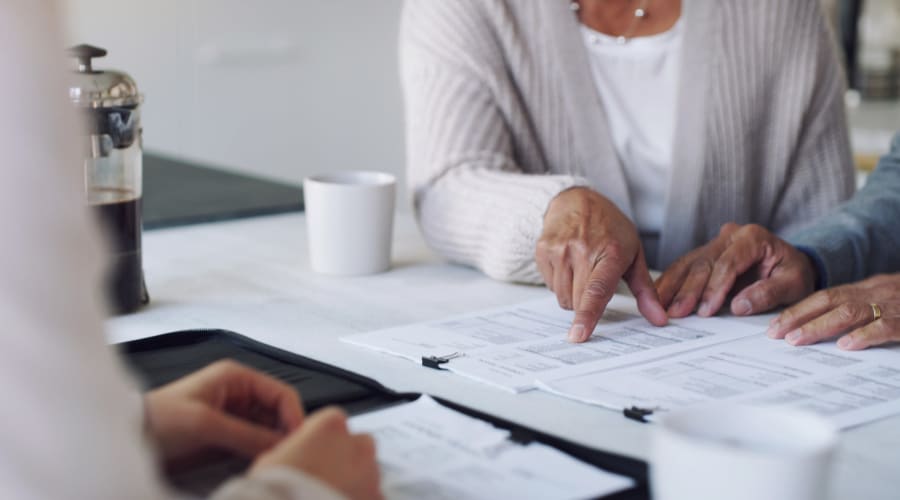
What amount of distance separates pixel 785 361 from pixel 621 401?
20 cm

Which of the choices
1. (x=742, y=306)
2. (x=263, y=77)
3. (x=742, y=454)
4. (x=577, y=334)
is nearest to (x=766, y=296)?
(x=742, y=306)

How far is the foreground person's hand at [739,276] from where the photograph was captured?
1.12 meters

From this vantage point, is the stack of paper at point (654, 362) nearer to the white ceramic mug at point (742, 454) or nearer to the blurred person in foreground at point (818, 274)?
the blurred person in foreground at point (818, 274)

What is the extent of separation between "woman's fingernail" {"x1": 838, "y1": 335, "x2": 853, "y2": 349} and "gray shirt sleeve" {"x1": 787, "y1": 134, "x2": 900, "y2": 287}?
226mm

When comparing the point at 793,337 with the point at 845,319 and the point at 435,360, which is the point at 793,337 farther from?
the point at 435,360

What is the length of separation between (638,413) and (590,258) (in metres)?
0.33

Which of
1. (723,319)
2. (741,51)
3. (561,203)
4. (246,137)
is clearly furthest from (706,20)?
(246,137)

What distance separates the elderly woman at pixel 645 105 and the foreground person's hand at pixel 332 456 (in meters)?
0.78

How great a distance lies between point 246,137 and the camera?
3.37 m

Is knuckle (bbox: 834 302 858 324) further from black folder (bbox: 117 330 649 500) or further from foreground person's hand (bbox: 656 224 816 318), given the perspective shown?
black folder (bbox: 117 330 649 500)

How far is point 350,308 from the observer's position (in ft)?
3.72

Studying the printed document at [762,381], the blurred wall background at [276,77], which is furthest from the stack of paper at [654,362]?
the blurred wall background at [276,77]

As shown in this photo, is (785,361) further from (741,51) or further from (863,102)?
(863,102)

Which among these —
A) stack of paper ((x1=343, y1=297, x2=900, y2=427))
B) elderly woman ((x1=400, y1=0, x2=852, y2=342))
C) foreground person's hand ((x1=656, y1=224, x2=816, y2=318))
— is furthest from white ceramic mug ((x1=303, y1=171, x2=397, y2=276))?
foreground person's hand ((x1=656, y1=224, x2=816, y2=318))
